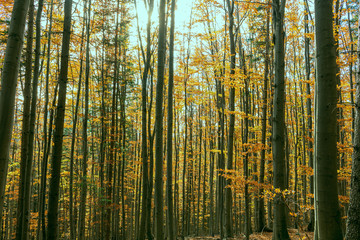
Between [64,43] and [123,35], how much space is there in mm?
8743

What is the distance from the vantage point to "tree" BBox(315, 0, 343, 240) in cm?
281

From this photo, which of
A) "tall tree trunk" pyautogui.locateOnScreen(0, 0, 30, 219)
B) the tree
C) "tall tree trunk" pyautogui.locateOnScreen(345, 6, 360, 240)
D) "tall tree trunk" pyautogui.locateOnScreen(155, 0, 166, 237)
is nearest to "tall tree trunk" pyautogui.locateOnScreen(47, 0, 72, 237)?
"tall tree trunk" pyautogui.locateOnScreen(0, 0, 30, 219)

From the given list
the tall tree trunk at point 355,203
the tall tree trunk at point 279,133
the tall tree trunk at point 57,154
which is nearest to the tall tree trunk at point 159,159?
the tall tree trunk at point 57,154

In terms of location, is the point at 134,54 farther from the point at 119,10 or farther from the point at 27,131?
the point at 27,131

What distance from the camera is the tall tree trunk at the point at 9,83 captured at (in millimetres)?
2258

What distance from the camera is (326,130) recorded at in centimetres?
293

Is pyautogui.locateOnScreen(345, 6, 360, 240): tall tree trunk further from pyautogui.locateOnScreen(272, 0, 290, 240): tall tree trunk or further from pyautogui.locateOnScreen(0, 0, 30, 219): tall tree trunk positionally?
pyautogui.locateOnScreen(272, 0, 290, 240): tall tree trunk

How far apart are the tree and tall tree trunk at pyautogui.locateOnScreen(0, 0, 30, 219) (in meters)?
3.44

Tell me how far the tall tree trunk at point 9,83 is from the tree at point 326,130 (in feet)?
11.3

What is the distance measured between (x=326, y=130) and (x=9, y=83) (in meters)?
3.56

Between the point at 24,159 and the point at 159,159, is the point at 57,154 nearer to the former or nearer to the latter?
the point at 159,159

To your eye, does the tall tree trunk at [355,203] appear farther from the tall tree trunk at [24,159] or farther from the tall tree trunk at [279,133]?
the tall tree trunk at [24,159]

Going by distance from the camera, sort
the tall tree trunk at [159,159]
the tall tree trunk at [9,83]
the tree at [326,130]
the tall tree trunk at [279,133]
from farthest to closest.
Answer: the tall tree trunk at [279,133] → the tall tree trunk at [159,159] → the tree at [326,130] → the tall tree trunk at [9,83]

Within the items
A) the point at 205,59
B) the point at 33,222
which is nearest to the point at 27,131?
the point at 205,59
